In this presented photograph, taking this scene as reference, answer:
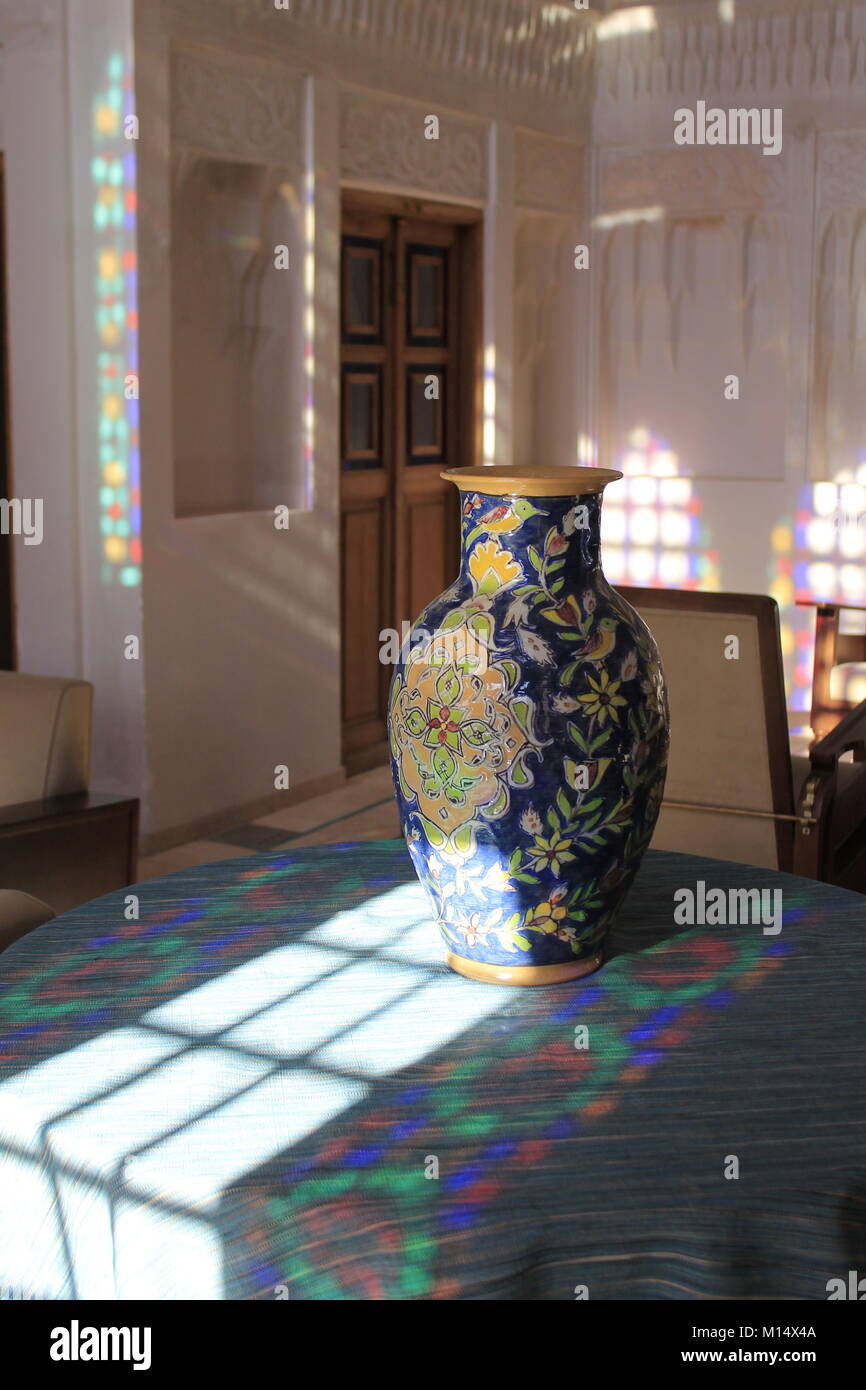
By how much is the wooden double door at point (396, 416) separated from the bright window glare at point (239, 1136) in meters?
4.83

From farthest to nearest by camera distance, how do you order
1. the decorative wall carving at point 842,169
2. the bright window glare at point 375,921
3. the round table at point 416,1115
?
the decorative wall carving at point 842,169
the bright window glare at point 375,921
the round table at point 416,1115

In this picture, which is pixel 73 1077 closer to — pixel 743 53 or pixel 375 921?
pixel 375 921

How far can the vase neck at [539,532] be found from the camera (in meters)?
1.88

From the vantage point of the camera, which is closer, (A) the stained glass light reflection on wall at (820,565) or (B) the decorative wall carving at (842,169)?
(B) the decorative wall carving at (842,169)

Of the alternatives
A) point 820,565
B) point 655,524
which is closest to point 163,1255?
point 820,565

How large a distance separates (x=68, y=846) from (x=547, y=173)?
5.44 meters

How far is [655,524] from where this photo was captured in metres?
7.96

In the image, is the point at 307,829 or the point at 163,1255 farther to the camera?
the point at 307,829

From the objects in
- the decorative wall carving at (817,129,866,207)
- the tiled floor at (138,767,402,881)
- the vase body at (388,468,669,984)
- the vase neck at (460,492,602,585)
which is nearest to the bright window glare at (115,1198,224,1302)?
the vase body at (388,468,669,984)

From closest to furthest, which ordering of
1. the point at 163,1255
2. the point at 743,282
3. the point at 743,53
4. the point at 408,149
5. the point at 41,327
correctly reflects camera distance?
the point at 163,1255 < the point at 41,327 < the point at 408,149 < the point at 743,53 < the point at 743,282

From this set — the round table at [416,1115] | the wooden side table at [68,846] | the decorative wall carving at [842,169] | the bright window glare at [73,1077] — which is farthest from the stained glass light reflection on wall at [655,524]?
the bright window glare at [73,1077]

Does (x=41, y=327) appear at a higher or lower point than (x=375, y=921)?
higher

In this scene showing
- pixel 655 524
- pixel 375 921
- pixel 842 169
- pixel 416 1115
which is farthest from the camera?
pixel 655 524

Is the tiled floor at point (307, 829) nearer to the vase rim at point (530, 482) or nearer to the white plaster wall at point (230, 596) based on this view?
the white plaster wall at point (230, 596)
